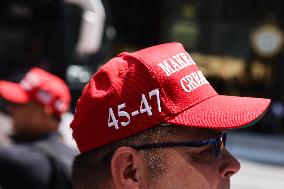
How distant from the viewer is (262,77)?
57.2ft

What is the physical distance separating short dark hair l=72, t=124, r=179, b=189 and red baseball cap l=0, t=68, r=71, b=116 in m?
1.72

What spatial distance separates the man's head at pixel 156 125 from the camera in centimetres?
168

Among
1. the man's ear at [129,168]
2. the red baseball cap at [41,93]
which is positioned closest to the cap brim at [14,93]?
the red baseball cap at [41,93]

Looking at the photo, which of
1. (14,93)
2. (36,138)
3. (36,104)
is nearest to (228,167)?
(36,138)

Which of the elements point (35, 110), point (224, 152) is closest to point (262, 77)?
point (35, 110)

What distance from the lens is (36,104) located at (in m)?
3.54

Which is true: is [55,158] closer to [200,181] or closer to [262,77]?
[200,181]

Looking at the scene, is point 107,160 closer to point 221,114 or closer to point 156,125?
point 156,125

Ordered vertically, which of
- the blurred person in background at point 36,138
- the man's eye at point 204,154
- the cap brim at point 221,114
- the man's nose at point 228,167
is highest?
the cap brim at point 221,114

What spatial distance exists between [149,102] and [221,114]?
19 centimetres

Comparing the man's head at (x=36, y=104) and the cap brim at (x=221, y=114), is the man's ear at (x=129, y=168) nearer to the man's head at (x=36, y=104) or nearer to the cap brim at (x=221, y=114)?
the cap brim at (x=221, y=114)

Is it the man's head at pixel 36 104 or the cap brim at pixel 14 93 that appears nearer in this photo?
the man's head at pixel 36 104

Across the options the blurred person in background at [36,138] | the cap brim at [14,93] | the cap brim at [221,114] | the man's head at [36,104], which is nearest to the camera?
the cap brim at [221,114]

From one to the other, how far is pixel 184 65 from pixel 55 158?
1.45 metres
